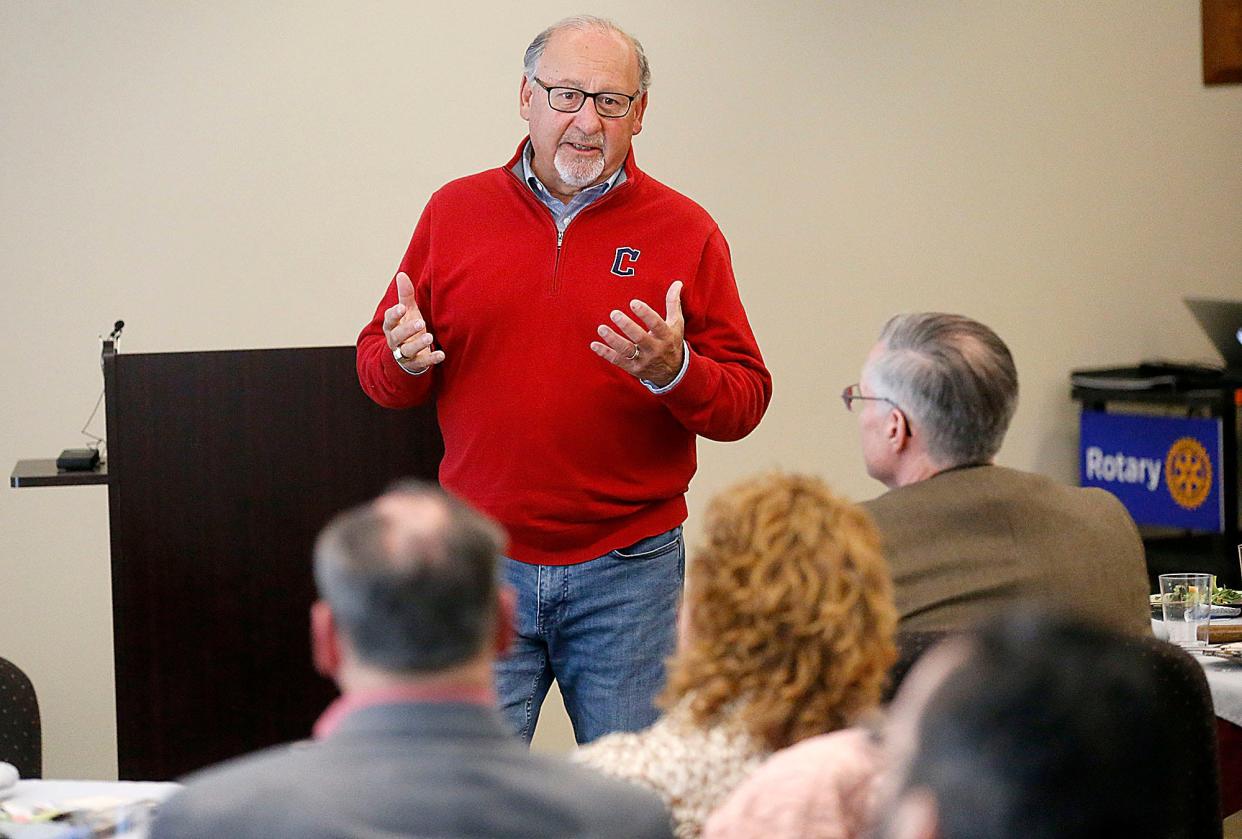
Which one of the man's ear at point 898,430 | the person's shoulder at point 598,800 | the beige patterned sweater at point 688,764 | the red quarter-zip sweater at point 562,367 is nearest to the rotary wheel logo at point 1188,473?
the red quarter-zip sweater at point 562,367

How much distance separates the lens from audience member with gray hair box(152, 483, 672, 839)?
3.83 feet

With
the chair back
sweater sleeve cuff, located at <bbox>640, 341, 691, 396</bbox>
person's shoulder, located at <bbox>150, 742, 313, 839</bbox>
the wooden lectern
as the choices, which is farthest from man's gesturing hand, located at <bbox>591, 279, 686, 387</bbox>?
person's shoulder, located at <bbox>150, 742, 313, 839</bbox>

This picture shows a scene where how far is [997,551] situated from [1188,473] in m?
3.53

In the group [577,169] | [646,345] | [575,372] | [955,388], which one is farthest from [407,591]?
[577,169]

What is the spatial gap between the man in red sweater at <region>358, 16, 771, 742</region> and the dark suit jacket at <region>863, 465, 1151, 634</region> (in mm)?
627

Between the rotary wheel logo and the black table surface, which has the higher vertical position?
the black table surface

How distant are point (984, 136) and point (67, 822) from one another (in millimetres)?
4370

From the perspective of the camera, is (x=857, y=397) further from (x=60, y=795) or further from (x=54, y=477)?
(x=54, y=477)

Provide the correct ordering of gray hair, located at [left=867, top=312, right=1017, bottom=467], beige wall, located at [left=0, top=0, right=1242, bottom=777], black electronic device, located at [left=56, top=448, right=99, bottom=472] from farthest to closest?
beige wall, located at [left=0, top=0, right=1242, bottom=777]
black electronic device, located at [left=56, top=448, right=99, bottom=472]
gray hair, located at [left=867, top=312, right=1017, bottom=467]

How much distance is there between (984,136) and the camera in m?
5.46

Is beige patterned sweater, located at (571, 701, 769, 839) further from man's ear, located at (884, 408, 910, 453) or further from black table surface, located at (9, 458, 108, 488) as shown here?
black table surface, located at (9, 458, 108, 488)

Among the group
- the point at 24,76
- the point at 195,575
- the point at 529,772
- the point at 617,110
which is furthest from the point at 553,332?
the point at 24,76

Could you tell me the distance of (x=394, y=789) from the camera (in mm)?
1170

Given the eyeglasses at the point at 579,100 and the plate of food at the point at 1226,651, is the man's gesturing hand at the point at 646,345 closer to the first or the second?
the eyeglasses at the point at 579,100
